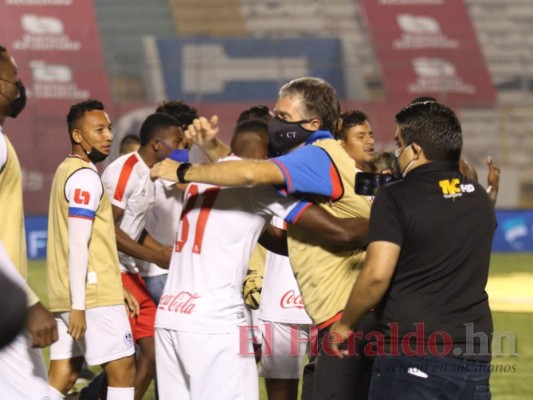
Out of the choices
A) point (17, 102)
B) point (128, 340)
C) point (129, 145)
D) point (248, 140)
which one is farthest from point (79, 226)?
point (129, 145)

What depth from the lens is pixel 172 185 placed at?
7.94 meters

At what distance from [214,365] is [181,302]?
32 centimetres

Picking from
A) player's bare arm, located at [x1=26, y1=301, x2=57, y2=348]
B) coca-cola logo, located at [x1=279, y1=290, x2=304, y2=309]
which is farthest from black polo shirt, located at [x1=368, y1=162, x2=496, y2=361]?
coca-cola logo, located at [x1=279, y1=290, x2=304, y2=309]

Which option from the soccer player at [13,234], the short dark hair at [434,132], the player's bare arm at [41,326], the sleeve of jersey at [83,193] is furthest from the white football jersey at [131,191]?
the short dark hair at [434,132]

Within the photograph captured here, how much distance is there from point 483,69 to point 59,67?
35.2 feet

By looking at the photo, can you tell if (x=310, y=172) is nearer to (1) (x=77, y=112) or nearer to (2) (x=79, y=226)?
(2) (x=79, y=226)

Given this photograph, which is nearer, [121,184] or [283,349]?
[283,349]

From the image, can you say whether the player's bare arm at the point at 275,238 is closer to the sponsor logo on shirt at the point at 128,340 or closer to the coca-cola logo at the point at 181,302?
the coca-cola logo at the point at 181,302

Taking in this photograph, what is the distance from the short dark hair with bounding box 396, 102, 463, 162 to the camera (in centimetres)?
452

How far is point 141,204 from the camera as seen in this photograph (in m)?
7.49

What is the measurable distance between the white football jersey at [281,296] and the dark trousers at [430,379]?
2088 millimetres

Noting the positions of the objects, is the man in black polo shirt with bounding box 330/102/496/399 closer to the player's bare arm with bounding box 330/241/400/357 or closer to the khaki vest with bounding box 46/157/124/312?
the player's bare arm with bounding box 330/241/400/357

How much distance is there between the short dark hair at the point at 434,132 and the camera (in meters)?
4.52

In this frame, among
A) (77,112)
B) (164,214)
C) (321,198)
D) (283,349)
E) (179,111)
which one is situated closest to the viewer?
(321,198)
